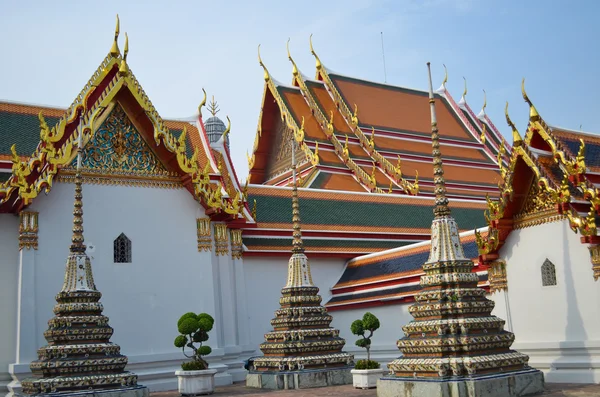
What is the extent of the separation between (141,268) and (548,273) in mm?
5625

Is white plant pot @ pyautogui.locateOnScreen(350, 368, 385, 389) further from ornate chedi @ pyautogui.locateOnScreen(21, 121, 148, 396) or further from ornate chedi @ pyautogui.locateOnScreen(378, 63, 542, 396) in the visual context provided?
ornate chedi @ pyautogui.locateOnScreen(21, 121, 148, 396)

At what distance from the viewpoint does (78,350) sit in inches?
310

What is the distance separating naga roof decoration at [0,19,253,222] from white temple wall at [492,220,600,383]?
179 inches

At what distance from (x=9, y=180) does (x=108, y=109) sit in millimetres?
1813

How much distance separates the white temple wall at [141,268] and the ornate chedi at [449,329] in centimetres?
442

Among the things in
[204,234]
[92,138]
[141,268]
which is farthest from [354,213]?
[92,138]

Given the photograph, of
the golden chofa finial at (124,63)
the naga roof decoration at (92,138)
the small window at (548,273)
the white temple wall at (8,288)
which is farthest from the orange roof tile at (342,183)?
the small window at (548,273)

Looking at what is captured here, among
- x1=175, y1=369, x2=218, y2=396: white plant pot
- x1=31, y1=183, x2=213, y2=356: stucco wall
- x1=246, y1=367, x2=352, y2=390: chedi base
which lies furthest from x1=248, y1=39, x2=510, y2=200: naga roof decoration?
x1=175, y1=369, x2=218, y2=396: white plant pot

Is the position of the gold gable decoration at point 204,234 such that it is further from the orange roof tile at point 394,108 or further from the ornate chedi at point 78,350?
the orange roof tile at point 394,108

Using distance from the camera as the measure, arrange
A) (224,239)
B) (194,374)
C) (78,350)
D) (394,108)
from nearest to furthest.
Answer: (78,350) → (194,374) → (224,239) → (394,108)

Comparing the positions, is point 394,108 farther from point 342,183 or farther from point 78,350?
point 78,350

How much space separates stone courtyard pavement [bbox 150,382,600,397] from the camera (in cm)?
669

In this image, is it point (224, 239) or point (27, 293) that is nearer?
point (27, 293)

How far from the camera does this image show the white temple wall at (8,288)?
9.59m
